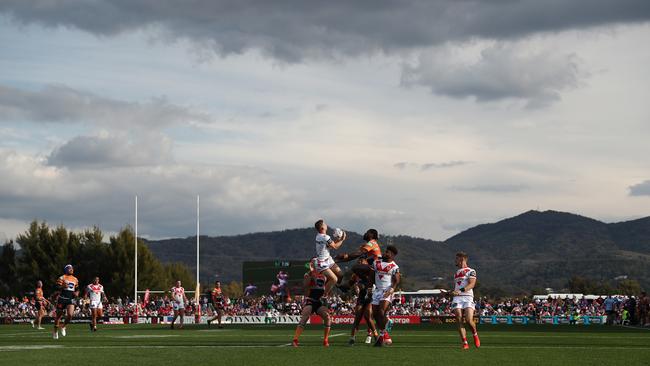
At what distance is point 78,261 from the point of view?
117 m

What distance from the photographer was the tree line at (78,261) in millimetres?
114312

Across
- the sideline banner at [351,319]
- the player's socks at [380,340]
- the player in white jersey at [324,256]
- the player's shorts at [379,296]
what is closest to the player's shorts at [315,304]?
the player in white jersey at [324,256]

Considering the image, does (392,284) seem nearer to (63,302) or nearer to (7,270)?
(63,302)

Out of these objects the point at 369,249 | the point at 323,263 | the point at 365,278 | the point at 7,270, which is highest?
the point at 7,270

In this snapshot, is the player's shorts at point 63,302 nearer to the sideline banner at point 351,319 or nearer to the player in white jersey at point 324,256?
the player in white jersey at point 324,256

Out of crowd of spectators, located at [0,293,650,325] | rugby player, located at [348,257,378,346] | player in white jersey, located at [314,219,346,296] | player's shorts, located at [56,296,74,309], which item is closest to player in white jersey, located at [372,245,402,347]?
rugby player, located at [348,257,378,346]

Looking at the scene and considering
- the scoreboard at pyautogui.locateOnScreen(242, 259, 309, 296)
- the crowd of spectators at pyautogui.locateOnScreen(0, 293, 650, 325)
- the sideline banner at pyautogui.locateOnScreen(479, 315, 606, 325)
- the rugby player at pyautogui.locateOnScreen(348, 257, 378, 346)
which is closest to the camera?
the rugby player at pyautogui.locateOnScreen(348, 257, 378, 346)

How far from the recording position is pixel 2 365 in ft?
55.0

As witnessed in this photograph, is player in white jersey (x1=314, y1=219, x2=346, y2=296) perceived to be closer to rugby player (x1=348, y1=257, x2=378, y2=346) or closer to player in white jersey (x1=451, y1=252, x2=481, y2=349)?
rugby player (x1=348, y1=257, x2=378, y2=346)

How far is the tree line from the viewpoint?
114312 millimetres

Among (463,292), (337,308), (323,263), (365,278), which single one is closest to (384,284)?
(365,278)

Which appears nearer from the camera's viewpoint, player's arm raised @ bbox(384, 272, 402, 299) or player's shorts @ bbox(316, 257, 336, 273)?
player's shorts @ bbox(316, 257, 336, 273)

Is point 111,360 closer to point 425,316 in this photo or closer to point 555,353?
point 555,353

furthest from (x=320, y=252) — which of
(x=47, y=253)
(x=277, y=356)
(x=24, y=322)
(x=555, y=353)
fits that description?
(x=47, y=253)
